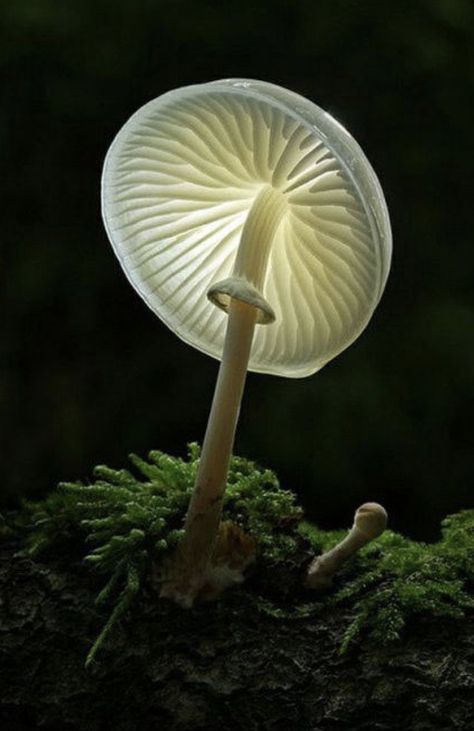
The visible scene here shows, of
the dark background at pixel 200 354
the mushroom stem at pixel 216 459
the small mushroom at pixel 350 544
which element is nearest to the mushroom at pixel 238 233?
the mushroom stem at pixel 216 459

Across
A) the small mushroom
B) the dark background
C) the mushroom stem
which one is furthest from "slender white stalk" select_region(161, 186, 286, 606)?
the dark background

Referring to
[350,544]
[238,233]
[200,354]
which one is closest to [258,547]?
[350,544]

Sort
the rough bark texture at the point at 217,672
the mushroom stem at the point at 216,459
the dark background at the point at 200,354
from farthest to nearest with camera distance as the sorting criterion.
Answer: the dark background at the point at 200,354 → the mushroom stem at the point at 216,459 → the rough bark texture at the point at 217,672

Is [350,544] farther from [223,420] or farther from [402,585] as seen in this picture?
[223,420]

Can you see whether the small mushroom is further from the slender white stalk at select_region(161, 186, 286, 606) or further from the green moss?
the slender white stalk at select_region(161, 186, 286, 606)

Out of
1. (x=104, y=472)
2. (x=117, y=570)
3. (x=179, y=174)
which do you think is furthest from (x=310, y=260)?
(x=117, y=570)

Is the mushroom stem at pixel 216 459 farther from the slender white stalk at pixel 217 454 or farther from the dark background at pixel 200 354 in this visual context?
the dark background at pixel 200 354
